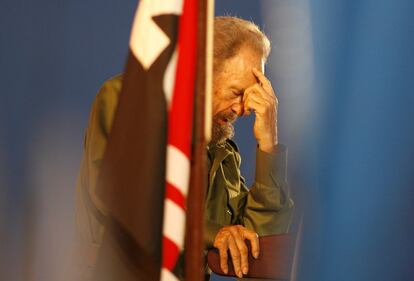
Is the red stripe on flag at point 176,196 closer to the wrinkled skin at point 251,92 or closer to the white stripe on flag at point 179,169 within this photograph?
A: the white stripe on flag at point 179,169

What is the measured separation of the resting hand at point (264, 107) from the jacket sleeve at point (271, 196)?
3 centimetres

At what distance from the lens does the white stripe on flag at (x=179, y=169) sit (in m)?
1.54

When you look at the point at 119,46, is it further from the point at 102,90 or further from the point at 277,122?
the point at 277,122

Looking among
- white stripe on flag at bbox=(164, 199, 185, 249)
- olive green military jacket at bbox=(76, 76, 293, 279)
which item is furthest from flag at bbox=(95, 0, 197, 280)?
olive green military jacket at bbox=(76, 76, 293, 279)

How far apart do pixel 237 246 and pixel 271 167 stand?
218 mm

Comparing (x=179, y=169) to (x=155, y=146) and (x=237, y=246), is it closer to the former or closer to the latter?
(x=155, y=146)

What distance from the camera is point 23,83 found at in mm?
2008

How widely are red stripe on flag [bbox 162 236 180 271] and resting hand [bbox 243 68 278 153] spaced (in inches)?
20.3

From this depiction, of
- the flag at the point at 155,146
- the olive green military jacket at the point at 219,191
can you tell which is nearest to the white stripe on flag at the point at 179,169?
the flag at the point at 155,146

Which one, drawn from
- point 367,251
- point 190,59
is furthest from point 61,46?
point 367,251

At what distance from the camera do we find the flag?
1551mm

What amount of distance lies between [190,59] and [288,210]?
574 mm

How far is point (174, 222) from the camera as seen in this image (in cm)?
155

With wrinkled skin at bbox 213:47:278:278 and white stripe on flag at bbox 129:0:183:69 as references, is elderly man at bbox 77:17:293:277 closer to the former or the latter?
wrinkled skin at bbox 213:47:278:278
